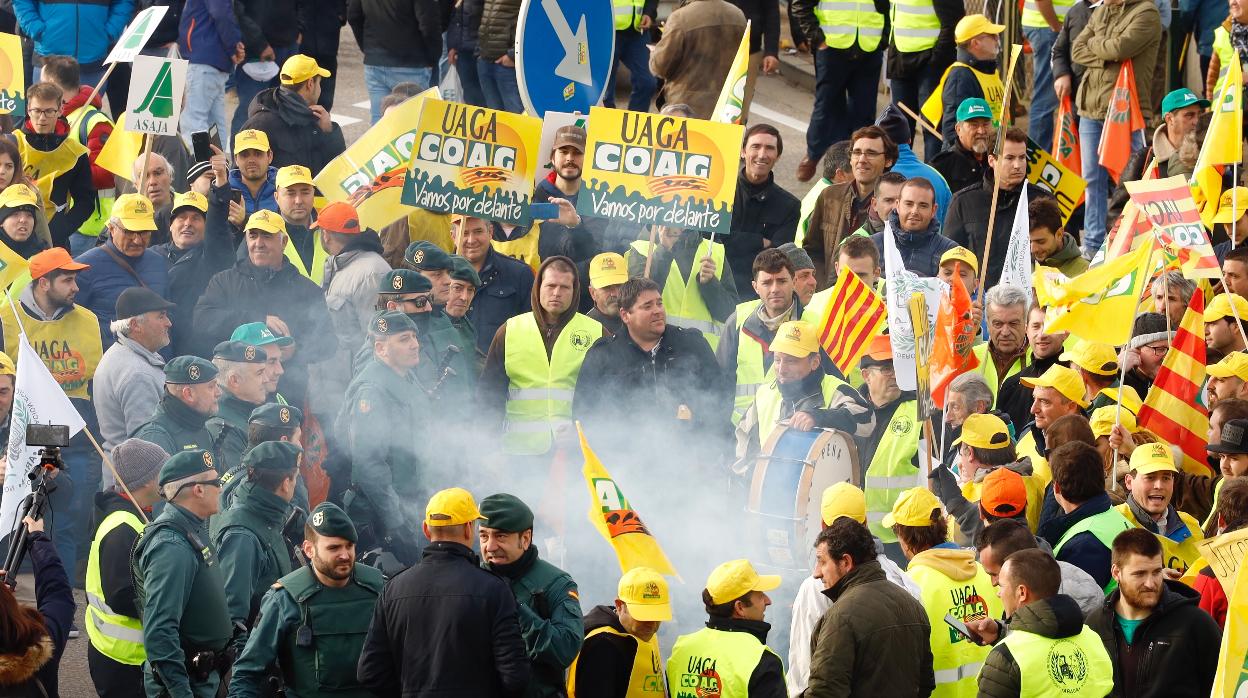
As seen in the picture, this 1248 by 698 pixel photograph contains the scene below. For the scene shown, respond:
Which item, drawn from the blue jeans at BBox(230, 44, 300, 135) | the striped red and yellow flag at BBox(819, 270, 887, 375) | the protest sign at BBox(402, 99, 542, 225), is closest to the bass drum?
the striped red and yellow flag at BBox(819, 270, 887, 375)

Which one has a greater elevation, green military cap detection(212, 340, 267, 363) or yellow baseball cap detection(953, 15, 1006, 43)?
yellow baseball cap detection(953, 15, 1006, 43)

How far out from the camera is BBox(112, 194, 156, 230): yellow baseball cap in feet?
36.0

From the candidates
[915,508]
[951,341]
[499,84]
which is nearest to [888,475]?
[951,341]

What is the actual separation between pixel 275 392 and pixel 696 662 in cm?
366

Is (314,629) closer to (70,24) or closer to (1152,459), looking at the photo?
(1152,459)

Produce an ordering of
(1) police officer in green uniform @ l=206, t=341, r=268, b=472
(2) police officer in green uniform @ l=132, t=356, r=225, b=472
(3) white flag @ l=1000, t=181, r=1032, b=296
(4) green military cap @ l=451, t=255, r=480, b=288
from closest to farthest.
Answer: (2) police officer in green uniform @ l=132, t=356, r=225, b=472 → (1) police officer in green uniform @ l=206, t=341, r=268, b=472 → (4) green military cap @ l=451, t=255, r=480, b=288 → (3) white flag @ l=1000, t=181, r=1032, b=296

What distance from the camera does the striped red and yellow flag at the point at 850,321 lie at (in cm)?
926

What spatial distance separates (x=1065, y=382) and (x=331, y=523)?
4104 mm

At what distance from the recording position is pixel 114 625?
7.50m

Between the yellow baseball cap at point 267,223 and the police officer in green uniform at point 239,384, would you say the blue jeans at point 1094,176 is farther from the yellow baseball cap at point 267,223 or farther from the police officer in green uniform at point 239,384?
the police officer in green uniform at point 239,384

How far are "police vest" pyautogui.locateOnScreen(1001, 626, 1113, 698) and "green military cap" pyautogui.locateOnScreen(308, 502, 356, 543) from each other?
2.43 metres

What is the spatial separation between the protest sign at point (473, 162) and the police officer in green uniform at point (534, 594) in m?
4.09

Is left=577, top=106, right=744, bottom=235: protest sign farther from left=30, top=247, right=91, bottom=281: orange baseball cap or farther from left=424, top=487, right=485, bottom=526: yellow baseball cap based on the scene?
left=424, top=487, right=485, bottom=526: yellow baseball cap

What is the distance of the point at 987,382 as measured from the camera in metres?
9.82
